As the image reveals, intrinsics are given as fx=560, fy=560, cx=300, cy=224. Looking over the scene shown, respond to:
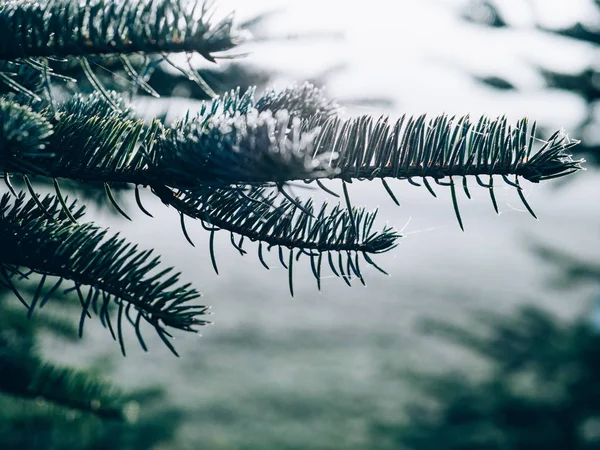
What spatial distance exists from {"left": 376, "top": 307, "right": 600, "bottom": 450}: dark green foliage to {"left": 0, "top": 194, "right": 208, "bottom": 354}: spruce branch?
2.20 m

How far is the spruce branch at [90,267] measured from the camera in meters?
0.55

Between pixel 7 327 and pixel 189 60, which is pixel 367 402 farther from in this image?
pixel 189 60

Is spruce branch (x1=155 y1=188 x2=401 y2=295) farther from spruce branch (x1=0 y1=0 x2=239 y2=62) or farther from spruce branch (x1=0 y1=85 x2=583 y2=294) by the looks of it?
spruce branch (x1=0 y1=0 x2=239 y2=62)

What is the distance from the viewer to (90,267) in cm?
57

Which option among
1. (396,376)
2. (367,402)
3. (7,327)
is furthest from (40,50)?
(396,376)

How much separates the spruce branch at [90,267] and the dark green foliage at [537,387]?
220 centimetres

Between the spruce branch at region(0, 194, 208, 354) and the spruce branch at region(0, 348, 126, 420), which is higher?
the spruce branch at region(0, 194, 208, 354)

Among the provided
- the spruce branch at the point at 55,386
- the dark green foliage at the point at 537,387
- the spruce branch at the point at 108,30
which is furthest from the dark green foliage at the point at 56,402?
the dark green foliage at the point at 537,387

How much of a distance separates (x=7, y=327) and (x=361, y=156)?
1.13 m

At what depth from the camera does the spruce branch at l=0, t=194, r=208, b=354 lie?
0.55 metres

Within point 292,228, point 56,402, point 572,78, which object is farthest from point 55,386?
point 572,78

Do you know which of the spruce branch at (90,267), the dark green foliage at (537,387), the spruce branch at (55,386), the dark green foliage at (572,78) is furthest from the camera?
the dark green foliage at (537,387)

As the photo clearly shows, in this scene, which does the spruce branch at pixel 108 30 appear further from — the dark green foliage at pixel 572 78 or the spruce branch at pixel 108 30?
the dark green foliage at pixel 572 78

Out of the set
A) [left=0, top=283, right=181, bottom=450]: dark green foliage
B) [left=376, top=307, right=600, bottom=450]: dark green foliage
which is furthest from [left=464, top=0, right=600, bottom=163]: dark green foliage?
[left=0, top=283, right=181, bottom=450]: dark green foliage
